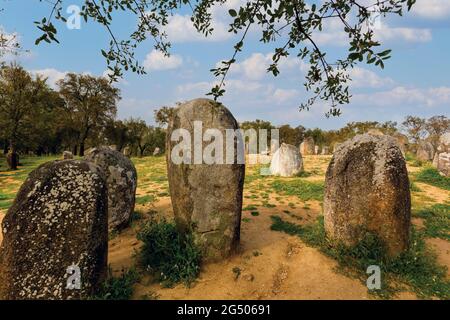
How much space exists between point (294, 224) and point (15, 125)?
86.8 feet

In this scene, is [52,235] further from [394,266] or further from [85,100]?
[85,100]

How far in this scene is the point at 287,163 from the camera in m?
16.7

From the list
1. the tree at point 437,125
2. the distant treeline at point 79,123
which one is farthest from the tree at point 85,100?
the tree at point 437,125

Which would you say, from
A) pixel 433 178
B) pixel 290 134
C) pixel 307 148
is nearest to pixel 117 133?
pixel 307 148

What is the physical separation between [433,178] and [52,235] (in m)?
17.9

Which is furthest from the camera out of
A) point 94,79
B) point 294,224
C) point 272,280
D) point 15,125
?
point 94,79

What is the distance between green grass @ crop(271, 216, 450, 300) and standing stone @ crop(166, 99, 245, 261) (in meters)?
2.48

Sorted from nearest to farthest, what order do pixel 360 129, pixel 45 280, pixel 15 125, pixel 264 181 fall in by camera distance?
pixel 45 280
pixel 264 181
pixel 15 125
pixel 360 129

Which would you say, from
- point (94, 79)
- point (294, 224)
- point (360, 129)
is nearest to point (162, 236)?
point (294, 224)

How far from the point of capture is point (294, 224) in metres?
8.78

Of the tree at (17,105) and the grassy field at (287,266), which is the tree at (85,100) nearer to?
the tree at (17,105)
